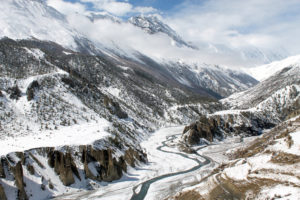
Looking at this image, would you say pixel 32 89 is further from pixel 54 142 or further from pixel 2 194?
pixel 2 194

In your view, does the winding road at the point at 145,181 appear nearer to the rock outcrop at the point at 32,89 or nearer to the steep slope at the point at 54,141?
the steep slope at the point at 54,141

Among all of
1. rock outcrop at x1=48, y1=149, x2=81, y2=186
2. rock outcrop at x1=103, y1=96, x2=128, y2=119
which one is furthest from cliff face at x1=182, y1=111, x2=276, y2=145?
rock outcrop at x1=48, y1=149, x2=81, y2=186

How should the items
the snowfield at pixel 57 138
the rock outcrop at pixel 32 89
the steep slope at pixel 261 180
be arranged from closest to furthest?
the steep slope at pixel 261 180, the snowfield at pixel 57 138, the rock outcrop at pixel 32 89

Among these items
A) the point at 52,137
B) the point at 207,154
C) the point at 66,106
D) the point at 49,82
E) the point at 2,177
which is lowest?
the point at 207,154

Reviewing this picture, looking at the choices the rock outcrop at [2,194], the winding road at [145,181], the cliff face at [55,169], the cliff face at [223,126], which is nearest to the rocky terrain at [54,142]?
the cliff face at [55,169]

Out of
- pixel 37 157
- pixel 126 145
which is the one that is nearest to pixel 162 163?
pixel 126 145

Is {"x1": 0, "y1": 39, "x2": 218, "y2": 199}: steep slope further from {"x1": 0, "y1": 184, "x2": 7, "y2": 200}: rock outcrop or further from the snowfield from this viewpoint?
{"x1": 0, "y1": 184, "x2": 7, "y2": 200}: rock outcrop

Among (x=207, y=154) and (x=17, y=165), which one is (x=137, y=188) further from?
(x=207, y=154)
